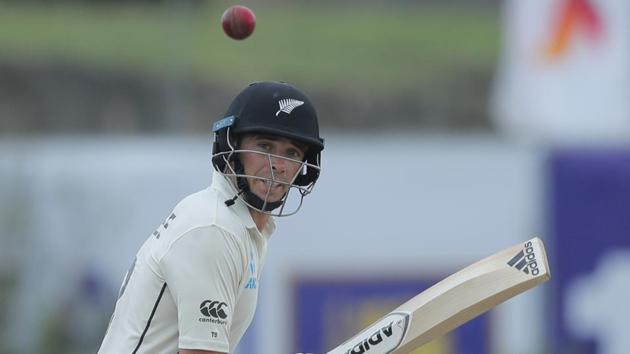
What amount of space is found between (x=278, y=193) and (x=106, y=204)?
4527 mm

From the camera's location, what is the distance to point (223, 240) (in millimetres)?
3773

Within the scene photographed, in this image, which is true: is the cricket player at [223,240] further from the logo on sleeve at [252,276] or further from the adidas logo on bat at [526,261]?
the adidas logo on bat at [526,261]

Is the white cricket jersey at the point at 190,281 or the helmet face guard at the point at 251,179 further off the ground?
the helmet face guard at the point at 251,179

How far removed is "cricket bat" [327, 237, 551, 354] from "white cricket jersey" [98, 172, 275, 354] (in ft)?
1.24

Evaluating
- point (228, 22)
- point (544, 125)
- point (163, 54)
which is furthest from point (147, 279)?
point (163, 54)

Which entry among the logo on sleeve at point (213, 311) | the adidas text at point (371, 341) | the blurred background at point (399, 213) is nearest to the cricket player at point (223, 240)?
the logo on sleeve at point (213, 311)

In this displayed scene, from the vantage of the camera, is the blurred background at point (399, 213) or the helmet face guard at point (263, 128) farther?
the blurred background at point (399, 213)

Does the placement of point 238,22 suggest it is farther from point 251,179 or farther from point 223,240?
point 223,240

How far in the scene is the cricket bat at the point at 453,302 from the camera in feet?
13.4

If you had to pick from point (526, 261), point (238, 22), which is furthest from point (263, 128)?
point (526, 261)

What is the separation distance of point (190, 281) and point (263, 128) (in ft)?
1.44

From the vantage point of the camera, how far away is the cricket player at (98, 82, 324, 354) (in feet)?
12.3

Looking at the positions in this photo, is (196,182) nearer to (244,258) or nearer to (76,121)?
(76,121)

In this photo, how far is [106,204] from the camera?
8391 millimetres
